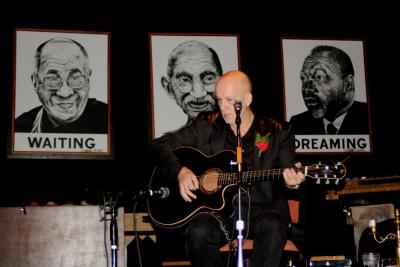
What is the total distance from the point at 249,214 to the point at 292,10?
136 inches

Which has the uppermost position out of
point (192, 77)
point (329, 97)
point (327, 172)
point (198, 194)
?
point (192, 77)

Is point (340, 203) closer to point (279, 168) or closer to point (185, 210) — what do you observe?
point (279, 168)

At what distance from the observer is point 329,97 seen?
6.50 m

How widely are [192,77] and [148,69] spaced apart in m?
0.49

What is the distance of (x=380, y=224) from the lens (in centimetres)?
519

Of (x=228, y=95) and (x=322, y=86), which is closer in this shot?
(x=228, y=95)

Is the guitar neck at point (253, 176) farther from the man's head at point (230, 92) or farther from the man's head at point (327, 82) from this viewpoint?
the man's head at point (327, 82)

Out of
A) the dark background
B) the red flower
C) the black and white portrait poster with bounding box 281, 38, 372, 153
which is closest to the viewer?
the red flower

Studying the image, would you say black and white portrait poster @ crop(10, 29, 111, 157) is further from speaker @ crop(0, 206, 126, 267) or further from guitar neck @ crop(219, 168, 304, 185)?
guitar neck @ crop(219, 168, 304, 185)

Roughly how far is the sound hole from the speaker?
3.25 ft

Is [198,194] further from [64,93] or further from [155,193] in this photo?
[64,93]

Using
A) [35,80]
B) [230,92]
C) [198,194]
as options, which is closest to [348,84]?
[230,92]

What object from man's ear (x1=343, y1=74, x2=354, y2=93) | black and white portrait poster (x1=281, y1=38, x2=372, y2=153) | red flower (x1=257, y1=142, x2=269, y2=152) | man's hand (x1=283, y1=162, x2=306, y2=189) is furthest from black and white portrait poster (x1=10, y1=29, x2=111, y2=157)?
man's hand (x1=283, y1=162, x2=306, y2=189)

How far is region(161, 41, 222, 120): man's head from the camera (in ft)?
20.5
